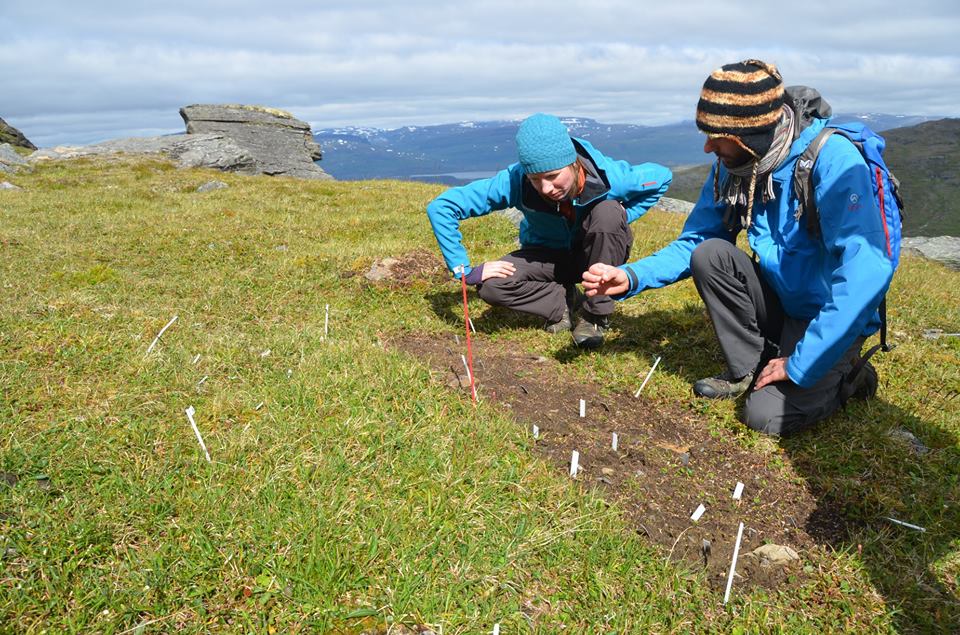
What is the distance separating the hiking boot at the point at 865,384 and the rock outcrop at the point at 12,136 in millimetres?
92455

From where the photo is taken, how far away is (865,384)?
18.8 feet

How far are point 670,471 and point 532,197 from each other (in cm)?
350

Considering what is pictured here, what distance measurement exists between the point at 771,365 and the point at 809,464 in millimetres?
854

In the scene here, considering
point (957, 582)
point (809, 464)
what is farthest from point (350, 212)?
point (957, 582)

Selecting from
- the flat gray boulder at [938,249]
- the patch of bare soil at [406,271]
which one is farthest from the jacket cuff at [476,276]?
the flat gray boulder at [938,249]

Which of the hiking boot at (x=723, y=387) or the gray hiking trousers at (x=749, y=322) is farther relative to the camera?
the hiking boot at (x=723, y=387)

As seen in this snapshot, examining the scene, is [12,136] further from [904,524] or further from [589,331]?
[904,524]

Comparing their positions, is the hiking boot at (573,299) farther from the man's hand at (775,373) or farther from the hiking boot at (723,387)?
the man's hand at (775,373)

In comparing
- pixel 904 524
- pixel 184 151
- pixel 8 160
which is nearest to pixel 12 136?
pixel 184 151

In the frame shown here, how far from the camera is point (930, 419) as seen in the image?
5.65 meters

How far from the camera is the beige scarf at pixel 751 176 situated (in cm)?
508

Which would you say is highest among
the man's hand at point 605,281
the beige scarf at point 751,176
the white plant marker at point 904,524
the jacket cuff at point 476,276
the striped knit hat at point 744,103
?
the striped knit hat at point 744,103

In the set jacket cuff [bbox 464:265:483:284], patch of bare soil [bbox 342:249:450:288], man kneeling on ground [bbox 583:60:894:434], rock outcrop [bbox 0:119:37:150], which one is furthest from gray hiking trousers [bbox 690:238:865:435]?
rock outcrop [bbox 0:119:37:150]

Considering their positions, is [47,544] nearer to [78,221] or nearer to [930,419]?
[930,419]
